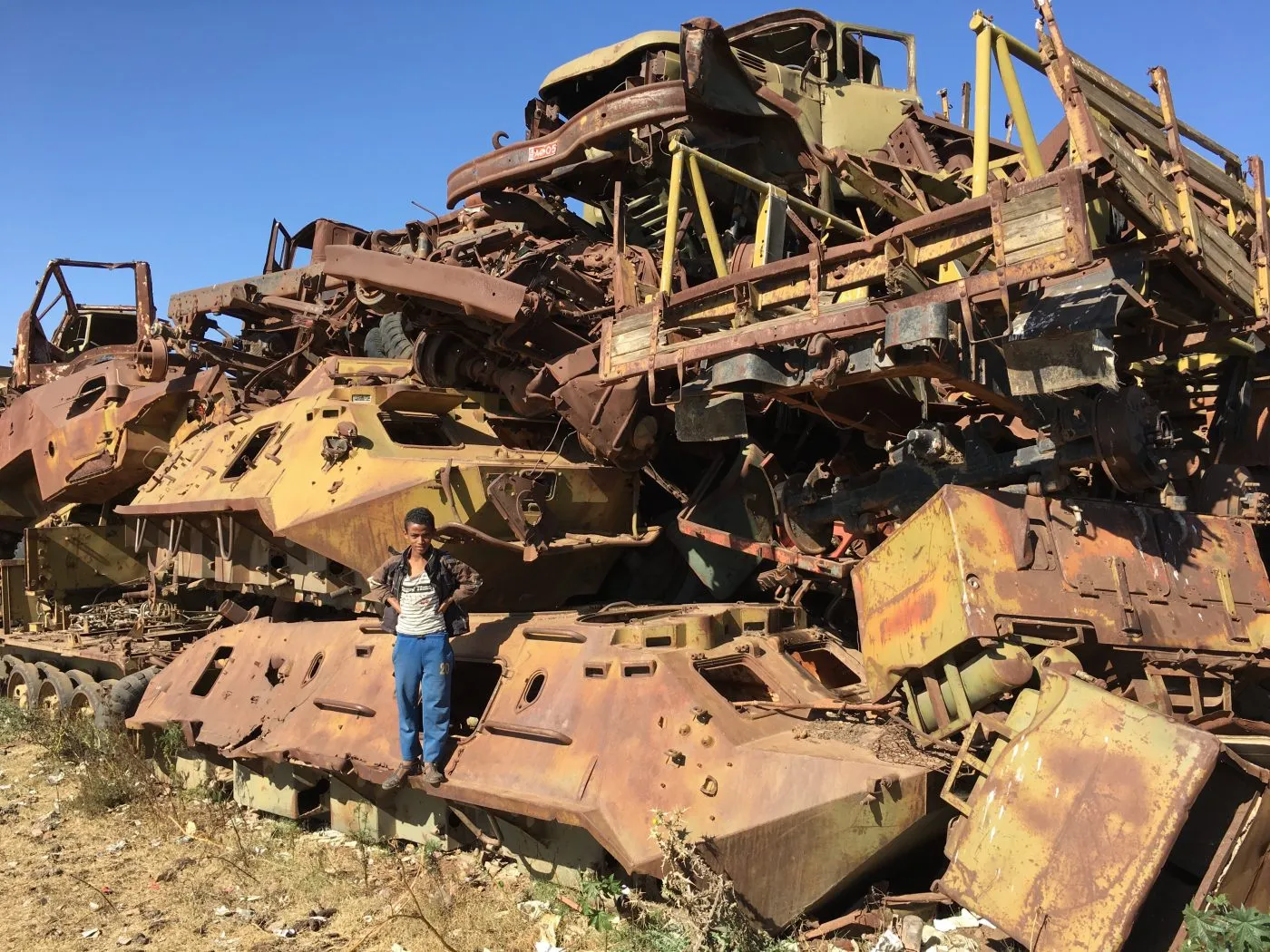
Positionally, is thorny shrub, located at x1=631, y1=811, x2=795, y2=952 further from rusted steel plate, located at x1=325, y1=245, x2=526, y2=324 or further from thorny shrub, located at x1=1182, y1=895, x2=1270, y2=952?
rusted steel plate, located at x1=325, y1=245, x2=526, y2=324

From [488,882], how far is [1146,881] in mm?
3401

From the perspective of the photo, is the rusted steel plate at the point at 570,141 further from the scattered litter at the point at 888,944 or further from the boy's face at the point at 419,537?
the scattered litter at the point at 888,944

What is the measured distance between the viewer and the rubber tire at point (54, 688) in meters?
9.70

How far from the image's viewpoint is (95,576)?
Result: 38.5 ft

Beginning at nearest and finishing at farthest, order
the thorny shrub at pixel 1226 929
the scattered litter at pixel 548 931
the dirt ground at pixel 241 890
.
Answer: the thorny shrub at pixel 1226 929 < the scattered litter at pixel 548 931 < the dirt ground at pixel 241 890

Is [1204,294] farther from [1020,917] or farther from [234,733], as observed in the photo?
[234,733]

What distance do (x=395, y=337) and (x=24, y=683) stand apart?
5974 mm

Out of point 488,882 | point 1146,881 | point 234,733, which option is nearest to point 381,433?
point 234,733

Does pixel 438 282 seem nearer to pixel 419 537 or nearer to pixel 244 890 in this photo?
pixel 419 537

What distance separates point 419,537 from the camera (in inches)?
236

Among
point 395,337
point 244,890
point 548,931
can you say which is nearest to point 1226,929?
point 548,931

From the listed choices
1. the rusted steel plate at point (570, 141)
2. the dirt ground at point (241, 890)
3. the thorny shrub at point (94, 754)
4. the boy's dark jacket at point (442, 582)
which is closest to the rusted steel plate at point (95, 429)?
the thorny shrub at point (94, 754)

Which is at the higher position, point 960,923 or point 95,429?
point 95,429

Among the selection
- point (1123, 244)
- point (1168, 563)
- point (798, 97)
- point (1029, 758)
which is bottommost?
point (1029, 758)
